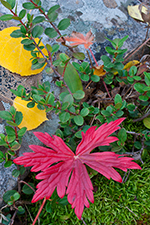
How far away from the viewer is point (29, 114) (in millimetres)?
1420

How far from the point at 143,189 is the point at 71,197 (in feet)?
2.72

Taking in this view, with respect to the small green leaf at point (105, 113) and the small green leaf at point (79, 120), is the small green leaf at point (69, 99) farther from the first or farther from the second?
the small green leaf at point (105, 113)

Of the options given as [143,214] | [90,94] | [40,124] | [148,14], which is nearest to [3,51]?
[40,124]

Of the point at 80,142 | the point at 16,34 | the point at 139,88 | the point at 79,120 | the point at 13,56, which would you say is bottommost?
the point at 139,88

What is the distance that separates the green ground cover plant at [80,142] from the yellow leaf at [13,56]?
0.12 m

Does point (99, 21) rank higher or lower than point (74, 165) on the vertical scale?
higher

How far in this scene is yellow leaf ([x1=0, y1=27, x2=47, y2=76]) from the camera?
4.78 ft

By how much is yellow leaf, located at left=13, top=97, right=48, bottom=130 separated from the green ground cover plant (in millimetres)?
35

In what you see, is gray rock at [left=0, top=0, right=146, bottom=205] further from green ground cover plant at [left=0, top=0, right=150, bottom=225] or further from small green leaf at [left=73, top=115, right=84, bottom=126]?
small green leaf at [left=73, top=115, right=84, bottom=126]

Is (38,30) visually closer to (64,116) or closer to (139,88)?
(64,116)

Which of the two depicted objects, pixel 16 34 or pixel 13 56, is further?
pixel 13 56

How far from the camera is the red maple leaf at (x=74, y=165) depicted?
913 millimetres

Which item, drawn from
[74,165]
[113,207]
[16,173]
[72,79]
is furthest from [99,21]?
[113,207]

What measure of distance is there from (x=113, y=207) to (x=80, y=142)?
0.78 m
